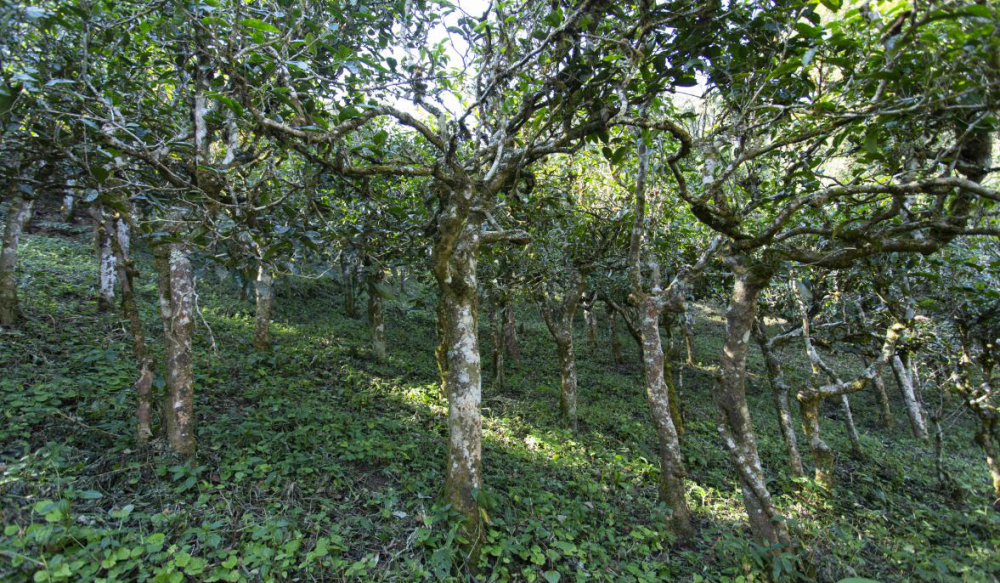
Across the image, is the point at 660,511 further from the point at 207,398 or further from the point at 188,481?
the point at 207,398

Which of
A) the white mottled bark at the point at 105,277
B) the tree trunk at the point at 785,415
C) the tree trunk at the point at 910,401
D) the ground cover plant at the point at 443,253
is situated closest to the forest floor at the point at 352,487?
the ground cover plant at the point at 443,253

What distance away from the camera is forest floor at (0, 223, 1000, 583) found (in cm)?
356

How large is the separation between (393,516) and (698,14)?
18.3 feet

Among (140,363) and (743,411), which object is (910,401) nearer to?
(743,411)

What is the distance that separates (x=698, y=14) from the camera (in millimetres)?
3736

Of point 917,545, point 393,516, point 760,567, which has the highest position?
point 393,516

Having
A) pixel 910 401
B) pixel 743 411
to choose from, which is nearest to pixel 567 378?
pixel 743 411

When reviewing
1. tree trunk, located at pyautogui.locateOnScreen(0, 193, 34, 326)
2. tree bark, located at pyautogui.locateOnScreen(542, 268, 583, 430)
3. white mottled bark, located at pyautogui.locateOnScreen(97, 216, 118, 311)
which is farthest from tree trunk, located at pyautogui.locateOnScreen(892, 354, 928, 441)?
tree trunk, located at pyautogui.locateOnScreen(0, 193, 34, 326)

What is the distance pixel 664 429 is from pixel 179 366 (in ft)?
18.2

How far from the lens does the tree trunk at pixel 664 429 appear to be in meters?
5.45

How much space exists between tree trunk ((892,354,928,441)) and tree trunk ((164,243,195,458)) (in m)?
15.6

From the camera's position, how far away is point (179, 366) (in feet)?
15.1

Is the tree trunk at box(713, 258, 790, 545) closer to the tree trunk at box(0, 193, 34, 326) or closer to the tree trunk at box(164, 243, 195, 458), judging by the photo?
the tree trunk at box(164, 243, 195, 458)

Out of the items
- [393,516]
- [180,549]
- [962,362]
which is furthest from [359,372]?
[962,362]
